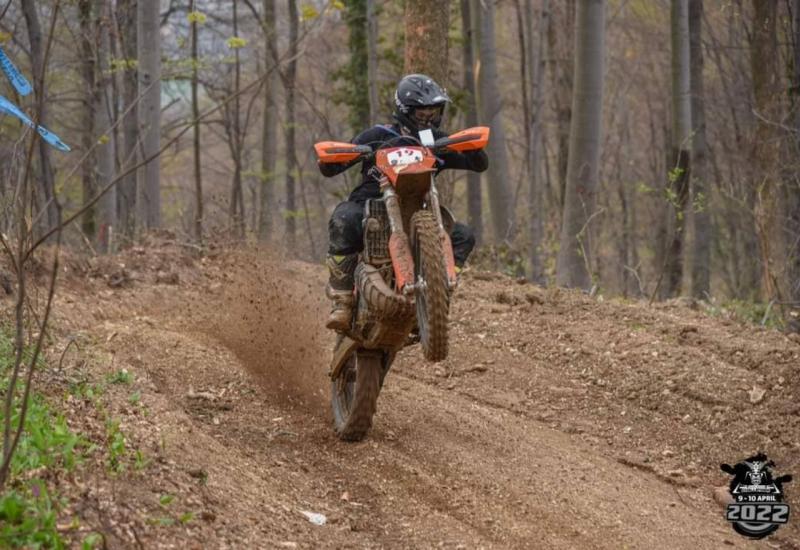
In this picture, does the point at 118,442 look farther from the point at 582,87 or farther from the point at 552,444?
the point at 582,87

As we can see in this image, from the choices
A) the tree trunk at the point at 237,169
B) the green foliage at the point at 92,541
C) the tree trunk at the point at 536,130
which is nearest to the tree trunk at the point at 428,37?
the tree trunk at the point at 237,169

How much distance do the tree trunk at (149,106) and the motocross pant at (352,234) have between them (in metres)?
8.47

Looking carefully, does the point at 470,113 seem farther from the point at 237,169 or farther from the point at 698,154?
the point at 698,154

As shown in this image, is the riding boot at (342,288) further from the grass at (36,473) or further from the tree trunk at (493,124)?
the tree trunk at (493,124)

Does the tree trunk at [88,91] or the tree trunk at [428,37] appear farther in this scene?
the tree trunk at [88,91]

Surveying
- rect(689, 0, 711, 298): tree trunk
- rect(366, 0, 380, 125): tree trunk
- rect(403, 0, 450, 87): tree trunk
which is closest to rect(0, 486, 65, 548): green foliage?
rect(403, 0, 450, 87): tree trunk

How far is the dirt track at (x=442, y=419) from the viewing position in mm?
6355

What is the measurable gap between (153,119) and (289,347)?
8083 millimetres

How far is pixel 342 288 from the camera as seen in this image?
8227 mm

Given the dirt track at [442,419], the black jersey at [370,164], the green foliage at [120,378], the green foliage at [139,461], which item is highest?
the black jersey at [370,164]

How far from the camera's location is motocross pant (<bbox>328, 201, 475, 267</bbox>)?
316 inches

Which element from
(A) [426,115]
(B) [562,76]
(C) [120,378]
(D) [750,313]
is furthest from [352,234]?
(B) [562,76]

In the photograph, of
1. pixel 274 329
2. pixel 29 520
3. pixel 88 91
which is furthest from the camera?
pixel 88 91

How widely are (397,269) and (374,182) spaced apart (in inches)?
48.4
